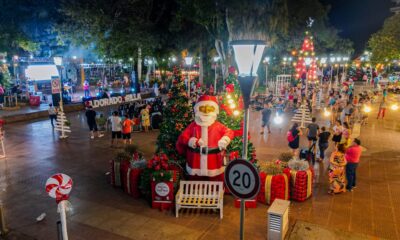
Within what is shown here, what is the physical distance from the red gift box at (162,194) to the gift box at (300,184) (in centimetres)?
301

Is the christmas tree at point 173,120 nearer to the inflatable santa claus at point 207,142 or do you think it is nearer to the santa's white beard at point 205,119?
the inflatable santa claus at point 207,142

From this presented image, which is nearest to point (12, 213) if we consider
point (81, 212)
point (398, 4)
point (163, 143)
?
point (81, 212)

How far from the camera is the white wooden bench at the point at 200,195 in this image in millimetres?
7688

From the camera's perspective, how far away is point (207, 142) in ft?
27.3

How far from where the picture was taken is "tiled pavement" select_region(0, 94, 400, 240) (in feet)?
23.4

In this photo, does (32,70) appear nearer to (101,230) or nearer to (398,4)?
(101,230)

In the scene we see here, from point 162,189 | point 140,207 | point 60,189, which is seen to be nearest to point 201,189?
point 162,189

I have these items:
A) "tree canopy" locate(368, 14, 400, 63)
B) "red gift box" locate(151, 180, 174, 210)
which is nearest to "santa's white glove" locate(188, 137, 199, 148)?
"red gift box" locate(151, 180, 174, 210)

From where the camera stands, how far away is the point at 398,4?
185 feet

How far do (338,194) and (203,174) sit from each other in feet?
12.2

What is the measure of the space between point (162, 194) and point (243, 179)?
13.1 feet

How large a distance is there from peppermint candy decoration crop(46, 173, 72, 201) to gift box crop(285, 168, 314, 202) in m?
5.32

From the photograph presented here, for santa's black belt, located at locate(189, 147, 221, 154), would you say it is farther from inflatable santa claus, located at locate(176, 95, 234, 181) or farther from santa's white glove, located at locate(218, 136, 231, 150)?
santa's white glove, located at locate(218, 136, 231, 150)

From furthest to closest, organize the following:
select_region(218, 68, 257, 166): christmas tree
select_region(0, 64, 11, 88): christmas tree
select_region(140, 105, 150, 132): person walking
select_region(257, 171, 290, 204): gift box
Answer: select_region(0, 64, 11, 88): christmas tree
select_region(140, 105, 150, 132): person walking
select_region(218, 68, 257, 166): christmas tree
select_region(257, 171, 290, 204): gift box
